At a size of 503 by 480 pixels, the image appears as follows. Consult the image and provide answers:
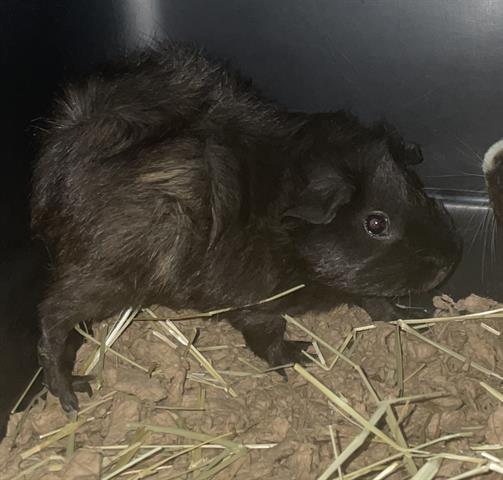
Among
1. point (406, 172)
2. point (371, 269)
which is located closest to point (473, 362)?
point (371, 269)

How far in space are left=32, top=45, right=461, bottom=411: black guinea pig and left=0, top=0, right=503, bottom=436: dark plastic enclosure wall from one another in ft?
1.24

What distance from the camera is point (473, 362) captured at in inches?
103

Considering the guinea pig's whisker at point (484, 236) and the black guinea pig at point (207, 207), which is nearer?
the black guinea pig at point (207, 207)

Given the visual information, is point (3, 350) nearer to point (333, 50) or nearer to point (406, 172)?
point (406, 172)

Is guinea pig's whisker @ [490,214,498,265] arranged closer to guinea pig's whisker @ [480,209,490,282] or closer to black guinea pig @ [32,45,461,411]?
guinea pig's whisker @ [480,209,490,282]

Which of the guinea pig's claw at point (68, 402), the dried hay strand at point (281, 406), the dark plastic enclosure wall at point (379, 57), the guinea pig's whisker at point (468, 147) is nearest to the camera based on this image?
the dried hay strand at point (281, 406)

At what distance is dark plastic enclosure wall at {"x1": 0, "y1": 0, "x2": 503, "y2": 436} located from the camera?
289 cm

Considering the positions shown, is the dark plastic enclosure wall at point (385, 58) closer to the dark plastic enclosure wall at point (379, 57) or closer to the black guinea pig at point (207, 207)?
the dark plastic enclosure wall at point (379, 57)

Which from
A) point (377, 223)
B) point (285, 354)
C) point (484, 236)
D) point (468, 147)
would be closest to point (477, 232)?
point (484, 236)

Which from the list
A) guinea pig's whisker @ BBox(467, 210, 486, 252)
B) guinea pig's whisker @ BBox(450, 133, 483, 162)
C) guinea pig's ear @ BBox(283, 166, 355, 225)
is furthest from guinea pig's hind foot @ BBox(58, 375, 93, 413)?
guinea pig's whisker @ BBox(450, 133, 483, 162)

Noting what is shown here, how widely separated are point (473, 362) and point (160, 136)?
1.16m

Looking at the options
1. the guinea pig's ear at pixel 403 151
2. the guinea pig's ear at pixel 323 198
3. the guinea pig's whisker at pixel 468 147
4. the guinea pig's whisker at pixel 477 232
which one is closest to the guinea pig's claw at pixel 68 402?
the guinea pig's ear at pixel 323 198

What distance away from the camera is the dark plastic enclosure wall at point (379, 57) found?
289 centimetres

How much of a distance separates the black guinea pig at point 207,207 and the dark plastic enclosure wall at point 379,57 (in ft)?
1.24
